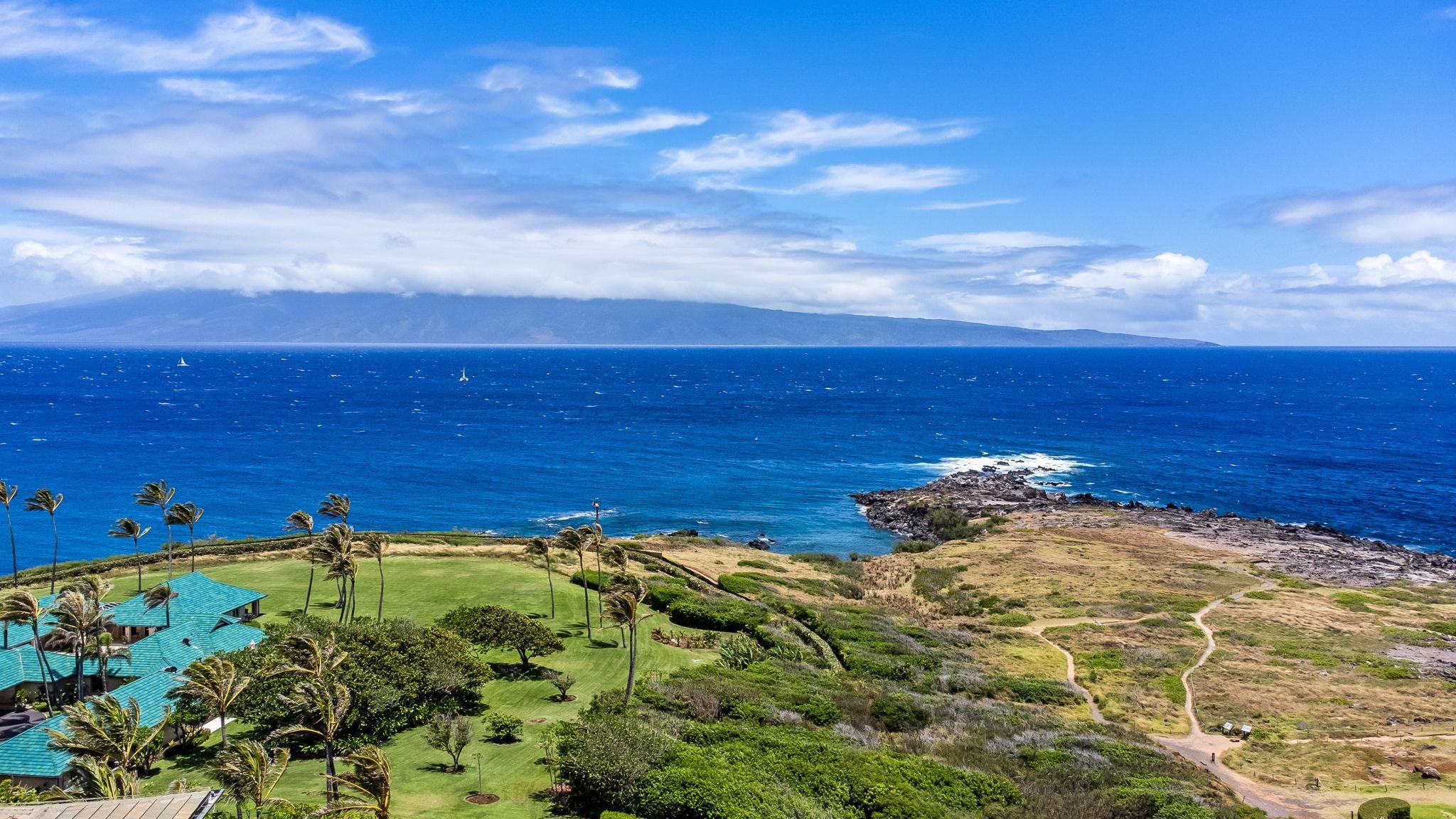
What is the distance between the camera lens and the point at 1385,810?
2503 cm

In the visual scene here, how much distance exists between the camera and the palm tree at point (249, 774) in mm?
17453

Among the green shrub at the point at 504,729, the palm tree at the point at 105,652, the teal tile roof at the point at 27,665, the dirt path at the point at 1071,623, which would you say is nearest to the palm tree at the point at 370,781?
the green shrub at the point at 504,729

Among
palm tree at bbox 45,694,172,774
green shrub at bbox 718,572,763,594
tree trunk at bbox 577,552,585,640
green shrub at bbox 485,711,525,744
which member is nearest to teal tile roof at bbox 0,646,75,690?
palm tree at bbox 45,694,172,774

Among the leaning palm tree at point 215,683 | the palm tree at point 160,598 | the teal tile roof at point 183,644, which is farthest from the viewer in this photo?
the palm tree at point 160,598

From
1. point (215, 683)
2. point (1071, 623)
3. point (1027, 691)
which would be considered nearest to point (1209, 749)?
point (1027, 691)

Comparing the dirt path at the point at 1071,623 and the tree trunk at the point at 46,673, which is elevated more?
the tree trunk at the point at 46,673

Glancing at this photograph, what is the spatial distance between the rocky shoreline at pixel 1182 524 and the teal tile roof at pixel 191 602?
59.9m

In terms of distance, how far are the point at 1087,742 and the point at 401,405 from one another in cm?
17005

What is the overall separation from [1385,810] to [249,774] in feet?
106

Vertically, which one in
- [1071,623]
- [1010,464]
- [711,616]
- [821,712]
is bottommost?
[1071,623]

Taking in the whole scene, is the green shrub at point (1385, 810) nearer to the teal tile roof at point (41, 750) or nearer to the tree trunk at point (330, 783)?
the tree trunk at point (330, 783)

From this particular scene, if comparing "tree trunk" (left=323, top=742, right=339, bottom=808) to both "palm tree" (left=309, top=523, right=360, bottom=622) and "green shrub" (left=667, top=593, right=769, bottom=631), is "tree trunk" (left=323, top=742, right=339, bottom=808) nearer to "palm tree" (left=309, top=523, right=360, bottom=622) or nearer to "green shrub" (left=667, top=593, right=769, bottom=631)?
"palm tree" (left=309, top=523, right=360, bottom=622)

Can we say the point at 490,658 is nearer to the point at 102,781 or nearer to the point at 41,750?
the point at 41,750

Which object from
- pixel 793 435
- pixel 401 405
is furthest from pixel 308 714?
pixel 401 405
